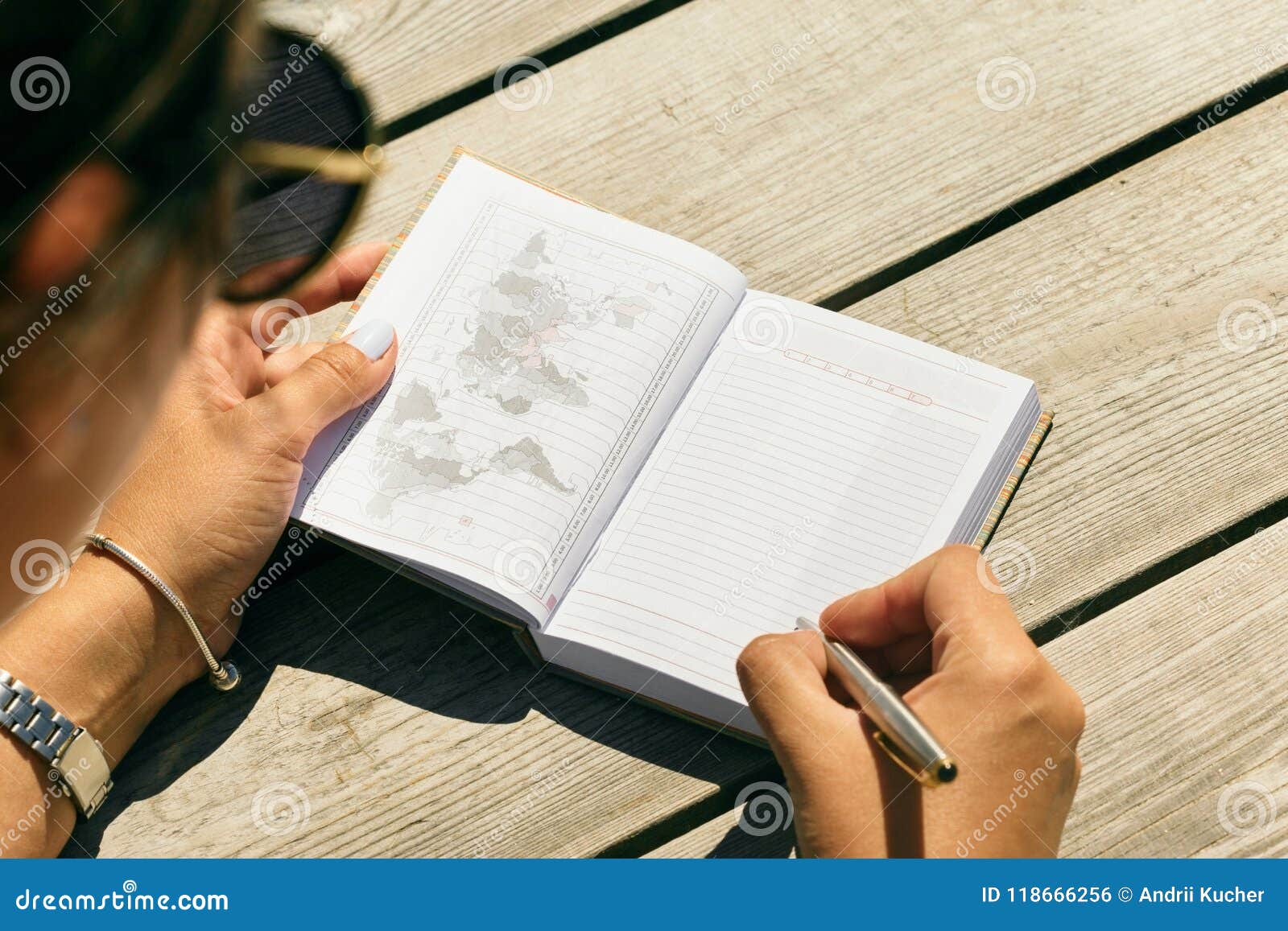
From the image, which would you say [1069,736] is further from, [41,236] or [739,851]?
[41,236]

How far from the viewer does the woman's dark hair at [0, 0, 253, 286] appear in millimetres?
417

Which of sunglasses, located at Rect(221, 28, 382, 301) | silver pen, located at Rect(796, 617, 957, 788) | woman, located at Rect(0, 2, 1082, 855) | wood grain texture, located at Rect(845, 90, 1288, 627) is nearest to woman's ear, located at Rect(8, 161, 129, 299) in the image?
woman, located at Rect(0, 2, 1082, 855)

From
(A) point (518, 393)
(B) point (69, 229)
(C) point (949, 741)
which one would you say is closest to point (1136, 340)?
Answer: (C) point (949, 741)

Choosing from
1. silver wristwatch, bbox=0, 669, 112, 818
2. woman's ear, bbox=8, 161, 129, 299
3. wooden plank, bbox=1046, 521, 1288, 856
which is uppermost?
woman's ear, bbox=8, 161, 129, 299

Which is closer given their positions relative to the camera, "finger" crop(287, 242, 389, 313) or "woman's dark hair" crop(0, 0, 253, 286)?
"woman's dark hair" crop(0, 0, 253, 286)

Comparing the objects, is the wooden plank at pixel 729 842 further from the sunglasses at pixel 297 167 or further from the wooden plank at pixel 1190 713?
the sunglasses at pixel 297 167

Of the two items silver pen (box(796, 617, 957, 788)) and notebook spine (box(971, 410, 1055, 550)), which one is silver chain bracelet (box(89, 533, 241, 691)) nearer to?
silver pen (box(796, 617, 957, 788))

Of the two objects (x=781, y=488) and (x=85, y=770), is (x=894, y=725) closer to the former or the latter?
(x=781, y=488)

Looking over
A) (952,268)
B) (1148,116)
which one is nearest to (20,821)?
(952,268)

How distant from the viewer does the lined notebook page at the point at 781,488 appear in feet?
3.29

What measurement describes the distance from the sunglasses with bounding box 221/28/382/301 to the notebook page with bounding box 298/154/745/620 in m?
0.17

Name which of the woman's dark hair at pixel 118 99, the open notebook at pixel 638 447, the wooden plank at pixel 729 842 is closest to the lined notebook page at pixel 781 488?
the open notebook at pixel 638 447

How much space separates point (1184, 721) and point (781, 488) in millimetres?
439

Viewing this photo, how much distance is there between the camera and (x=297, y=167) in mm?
1293
